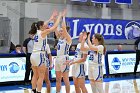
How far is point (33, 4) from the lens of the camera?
20375 millimetres

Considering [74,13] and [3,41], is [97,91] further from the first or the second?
[74,13]

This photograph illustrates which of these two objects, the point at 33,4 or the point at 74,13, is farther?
the point at 74,13

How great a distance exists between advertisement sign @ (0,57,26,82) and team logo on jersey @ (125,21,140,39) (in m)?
11.6

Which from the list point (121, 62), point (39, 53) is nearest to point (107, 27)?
point (121, 62)

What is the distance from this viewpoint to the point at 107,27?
72.7 ft

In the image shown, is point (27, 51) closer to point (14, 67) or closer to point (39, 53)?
point (14, 67)

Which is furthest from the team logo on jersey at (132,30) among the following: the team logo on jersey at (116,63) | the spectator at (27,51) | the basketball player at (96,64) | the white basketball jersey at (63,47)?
the basketball player at (96,64)

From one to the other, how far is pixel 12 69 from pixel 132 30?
12239 mm

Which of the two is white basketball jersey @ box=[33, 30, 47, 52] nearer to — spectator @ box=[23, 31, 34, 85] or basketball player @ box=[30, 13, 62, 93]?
basketball player @ box=[30, 13, 62, 93]

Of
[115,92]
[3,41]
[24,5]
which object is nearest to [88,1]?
[24,5]

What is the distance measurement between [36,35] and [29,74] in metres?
4.66

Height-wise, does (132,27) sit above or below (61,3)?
below

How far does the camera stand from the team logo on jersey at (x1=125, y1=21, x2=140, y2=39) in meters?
23.0

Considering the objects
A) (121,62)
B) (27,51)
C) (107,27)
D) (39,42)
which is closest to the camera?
(39,42)
